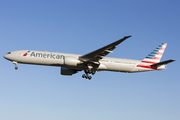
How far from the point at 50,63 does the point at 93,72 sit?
284 inches

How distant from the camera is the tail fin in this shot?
→ 43.7m

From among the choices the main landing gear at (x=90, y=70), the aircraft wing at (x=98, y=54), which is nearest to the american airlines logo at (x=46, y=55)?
the aircraft wing at (x=98, y=54)

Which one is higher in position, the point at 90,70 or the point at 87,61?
the point at 87,61

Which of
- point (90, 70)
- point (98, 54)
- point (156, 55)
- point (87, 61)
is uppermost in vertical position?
point (156, 55)

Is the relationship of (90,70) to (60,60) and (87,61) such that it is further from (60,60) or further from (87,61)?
(60,60)

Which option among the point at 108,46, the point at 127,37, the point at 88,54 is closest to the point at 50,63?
the point at 88,54

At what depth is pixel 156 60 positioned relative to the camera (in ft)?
145

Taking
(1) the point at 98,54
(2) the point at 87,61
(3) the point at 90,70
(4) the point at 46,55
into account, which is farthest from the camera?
(3) the point at 90,70

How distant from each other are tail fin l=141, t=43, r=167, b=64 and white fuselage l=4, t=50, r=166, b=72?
8.68ft

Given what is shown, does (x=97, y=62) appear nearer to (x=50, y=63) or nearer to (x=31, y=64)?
(x=50, y=63)

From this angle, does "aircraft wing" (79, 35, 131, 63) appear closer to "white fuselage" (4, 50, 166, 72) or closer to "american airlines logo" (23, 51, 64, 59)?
"white fuselage" (4, 50, 166, 72)

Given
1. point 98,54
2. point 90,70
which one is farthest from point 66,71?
point 98,54

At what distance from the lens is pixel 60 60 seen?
39.0m

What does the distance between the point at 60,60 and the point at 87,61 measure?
4122mm
